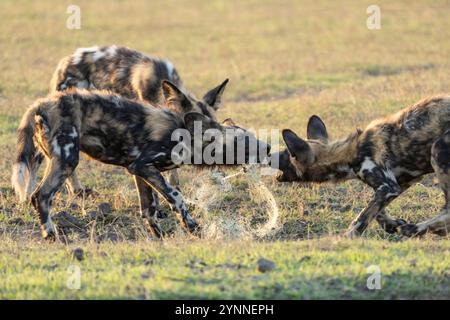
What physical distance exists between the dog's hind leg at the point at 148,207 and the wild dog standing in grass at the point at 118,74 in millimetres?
820

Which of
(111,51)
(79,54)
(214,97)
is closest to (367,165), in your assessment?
(214,97)

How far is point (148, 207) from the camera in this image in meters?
6.53

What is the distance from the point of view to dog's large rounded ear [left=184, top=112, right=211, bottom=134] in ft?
21.1

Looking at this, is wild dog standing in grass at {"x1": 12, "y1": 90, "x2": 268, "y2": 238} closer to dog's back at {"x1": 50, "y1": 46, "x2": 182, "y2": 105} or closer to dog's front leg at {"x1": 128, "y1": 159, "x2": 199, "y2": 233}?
dog's front leg at {"x1": 128, "y1": 159, "x2": 199, "y2": 233}

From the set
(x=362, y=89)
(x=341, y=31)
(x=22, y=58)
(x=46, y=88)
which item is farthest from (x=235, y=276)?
(x=341, y=31)

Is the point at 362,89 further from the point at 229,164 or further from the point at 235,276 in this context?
the point at 235,276

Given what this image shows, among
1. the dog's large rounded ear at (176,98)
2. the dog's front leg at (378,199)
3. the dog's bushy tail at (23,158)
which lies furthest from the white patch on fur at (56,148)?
the dog's front leg at (378,199)

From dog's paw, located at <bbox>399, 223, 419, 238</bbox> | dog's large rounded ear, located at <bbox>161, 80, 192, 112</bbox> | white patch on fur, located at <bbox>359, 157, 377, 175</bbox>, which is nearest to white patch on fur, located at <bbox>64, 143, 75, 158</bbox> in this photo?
dog's large rounded ear, located at <bbox>161, 80, 192, 112</bbox>

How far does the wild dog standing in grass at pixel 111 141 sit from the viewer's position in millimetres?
6164

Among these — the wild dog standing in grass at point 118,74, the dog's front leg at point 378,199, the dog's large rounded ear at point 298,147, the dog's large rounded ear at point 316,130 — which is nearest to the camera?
the dog's front leg at point 378,199

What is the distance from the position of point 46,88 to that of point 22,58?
2.46m

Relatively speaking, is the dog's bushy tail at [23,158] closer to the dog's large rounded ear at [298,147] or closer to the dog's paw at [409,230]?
the dog's large rounded ear at [298,147]

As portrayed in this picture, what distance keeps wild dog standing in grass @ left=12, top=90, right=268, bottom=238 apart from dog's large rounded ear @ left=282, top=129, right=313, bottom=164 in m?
0.24
